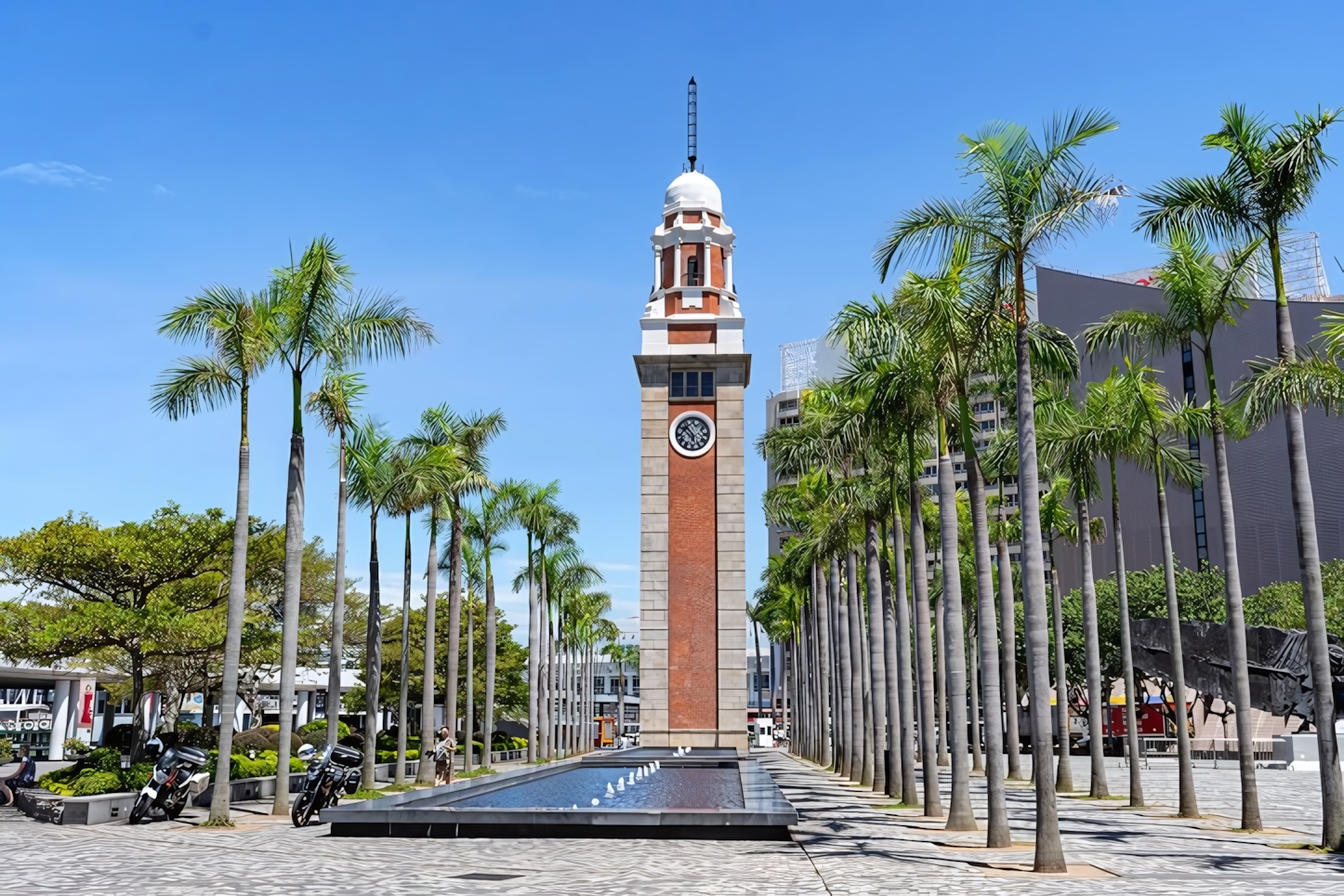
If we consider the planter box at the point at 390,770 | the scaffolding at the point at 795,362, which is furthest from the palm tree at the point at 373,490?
the scaffolding at the point at 795,362

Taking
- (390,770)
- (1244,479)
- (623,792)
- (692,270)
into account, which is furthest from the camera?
(1244,479)

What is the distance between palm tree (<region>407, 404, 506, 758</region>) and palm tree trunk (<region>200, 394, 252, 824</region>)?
9.95 metres

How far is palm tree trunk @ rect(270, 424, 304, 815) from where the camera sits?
22375mm

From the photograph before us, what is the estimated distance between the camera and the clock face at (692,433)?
61406 mm

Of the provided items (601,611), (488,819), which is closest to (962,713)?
(488,819)

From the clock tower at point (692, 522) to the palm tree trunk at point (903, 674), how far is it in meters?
27.3

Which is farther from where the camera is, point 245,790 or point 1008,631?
point 245,790

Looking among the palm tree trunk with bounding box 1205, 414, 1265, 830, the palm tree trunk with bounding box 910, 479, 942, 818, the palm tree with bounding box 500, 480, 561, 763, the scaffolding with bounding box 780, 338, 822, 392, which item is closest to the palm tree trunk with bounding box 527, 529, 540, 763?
the palm tree with bounding box 500, 480, 561, 763

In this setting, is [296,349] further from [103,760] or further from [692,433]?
[692,433]

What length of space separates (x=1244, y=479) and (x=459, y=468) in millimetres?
88008

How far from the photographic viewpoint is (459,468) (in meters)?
32.2

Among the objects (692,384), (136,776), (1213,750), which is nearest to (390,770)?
(136,776)

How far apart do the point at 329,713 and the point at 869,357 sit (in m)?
14.1

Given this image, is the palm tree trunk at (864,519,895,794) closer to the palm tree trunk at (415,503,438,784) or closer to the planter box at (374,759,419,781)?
the palm tree trunk at (415,503,438,784)
